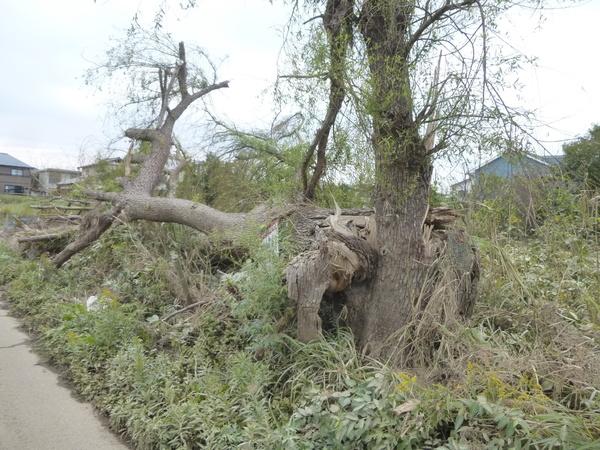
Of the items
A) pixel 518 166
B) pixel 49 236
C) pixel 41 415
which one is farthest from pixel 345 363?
pixel 49 236

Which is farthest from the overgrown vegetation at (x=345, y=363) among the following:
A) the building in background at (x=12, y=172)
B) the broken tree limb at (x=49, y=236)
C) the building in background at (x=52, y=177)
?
the building in background at (x=12, y=172)

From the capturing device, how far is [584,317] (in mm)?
4434

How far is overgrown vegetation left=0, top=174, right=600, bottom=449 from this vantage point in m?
2.78

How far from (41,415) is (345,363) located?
272cm

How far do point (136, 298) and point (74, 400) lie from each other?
238 centimetres

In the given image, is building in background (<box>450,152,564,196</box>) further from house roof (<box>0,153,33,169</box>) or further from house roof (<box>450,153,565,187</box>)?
house roof (<box>0,153,33,169</box>)

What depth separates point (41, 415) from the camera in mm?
4090

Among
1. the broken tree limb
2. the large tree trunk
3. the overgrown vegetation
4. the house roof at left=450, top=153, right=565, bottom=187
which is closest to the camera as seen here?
the overgrown vegetation

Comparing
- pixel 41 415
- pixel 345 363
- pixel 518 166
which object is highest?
pixel 518 166

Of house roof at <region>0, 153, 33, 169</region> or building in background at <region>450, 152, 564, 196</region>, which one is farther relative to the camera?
house roof at <region>0, 153, 33, 169</region>

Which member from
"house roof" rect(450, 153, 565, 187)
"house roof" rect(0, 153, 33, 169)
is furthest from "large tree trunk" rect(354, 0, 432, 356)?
"house roof" rect(0, 153, 33, 169)

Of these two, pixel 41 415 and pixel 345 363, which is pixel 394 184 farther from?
pixel 41 415

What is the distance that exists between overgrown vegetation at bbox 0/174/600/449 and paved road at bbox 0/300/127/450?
0.54 feet

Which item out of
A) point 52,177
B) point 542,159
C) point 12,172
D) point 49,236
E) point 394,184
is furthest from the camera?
point 12,172
